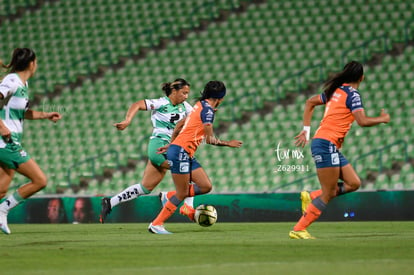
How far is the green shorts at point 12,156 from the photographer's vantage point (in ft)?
32.1

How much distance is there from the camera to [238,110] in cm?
2006

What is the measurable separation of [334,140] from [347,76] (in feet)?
2.51

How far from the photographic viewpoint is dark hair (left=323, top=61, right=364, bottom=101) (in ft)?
31.9

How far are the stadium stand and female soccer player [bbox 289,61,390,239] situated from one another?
7107mm

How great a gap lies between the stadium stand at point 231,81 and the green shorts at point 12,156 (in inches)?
323

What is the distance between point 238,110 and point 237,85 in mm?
797

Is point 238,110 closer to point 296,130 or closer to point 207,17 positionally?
point 296,130

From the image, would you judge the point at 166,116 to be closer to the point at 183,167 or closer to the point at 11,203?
the point at 183,167

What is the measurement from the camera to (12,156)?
984cm

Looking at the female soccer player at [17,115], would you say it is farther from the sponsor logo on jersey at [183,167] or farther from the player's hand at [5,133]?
the sponsor logo on jersey at [183,167]

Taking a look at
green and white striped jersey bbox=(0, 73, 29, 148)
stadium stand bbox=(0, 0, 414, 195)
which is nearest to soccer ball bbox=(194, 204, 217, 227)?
green and white striped jersey bbox=(0, 73, 29, 148)

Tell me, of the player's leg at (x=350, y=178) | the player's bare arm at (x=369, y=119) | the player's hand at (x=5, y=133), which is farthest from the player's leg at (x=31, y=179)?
the player's bare arm at (x=369, y=119)

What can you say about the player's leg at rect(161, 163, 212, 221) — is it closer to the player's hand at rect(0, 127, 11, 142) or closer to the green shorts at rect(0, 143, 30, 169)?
the green shorts at rect(0, 143, 30, 169)

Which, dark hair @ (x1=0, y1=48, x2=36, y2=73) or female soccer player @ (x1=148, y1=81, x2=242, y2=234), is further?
female soccer player @ (x1=148, y1=81, x2=242, y2=234)
